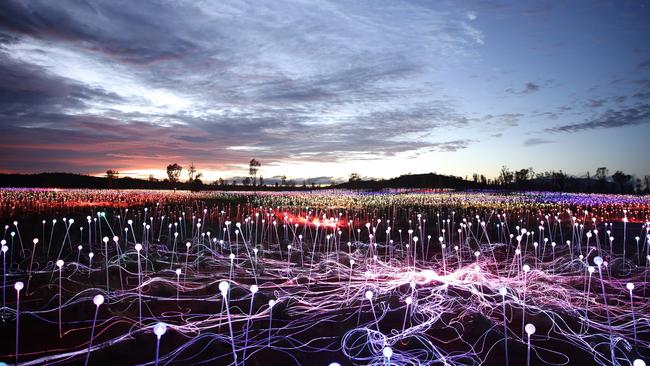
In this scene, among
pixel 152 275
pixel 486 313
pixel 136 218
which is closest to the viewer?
pixel 486 313

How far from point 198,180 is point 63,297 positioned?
44.3 m

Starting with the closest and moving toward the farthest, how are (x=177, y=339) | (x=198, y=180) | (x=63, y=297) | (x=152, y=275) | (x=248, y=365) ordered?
(x=248, y=365), (x=177, y=339), (x=63, y=297), (x=152, y=275), (x=198, y=180)

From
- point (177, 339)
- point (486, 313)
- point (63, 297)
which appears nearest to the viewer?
point (177, 339)

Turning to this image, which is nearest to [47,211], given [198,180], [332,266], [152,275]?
[152,275]

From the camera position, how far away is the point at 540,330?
5.57 metres

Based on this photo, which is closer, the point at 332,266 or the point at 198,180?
the point at 332,266

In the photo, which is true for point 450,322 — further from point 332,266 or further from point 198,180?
point 198,180

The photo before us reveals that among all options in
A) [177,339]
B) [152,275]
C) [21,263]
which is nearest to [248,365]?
[177,339]

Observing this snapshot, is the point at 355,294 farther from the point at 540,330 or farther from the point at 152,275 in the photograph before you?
the point at 152,275

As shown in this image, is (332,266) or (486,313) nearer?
(486,313)

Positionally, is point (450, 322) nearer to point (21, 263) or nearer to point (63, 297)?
point (63, 297)

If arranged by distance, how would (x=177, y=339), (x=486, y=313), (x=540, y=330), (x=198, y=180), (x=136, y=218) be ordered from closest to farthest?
(x=177, y=339), (x=540, y=330), (x=486, y=313), (x=136, y=218), (x=198, y=180)

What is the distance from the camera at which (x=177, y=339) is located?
200 inches

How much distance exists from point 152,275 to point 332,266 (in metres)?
3.82
